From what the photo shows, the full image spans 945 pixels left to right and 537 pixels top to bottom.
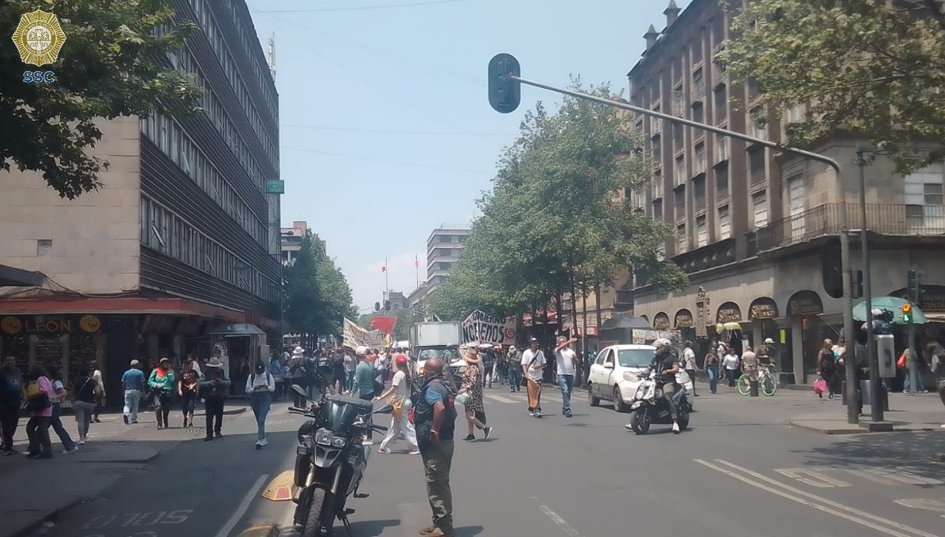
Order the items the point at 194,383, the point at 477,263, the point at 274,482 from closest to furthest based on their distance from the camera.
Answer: the point at 274,482
the point at 194,383
the point at 477,263

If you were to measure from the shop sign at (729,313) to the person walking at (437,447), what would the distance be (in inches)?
1295

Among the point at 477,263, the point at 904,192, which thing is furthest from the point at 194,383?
the point at 477,263

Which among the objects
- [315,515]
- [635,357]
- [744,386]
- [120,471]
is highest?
[635,357]

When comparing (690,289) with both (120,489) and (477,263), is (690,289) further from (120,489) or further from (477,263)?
(120,489)

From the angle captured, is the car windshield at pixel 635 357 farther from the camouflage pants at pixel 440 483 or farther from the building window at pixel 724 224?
the building window at pixel 724 224

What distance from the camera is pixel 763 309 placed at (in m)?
37.8

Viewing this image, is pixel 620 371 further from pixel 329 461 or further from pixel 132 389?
pixel 329 461

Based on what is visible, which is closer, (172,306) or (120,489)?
(120,489)

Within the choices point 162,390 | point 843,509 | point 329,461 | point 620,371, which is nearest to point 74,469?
point 162,390

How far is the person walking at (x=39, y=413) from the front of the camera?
15750mm

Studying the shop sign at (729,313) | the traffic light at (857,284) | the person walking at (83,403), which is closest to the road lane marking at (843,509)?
the traffic light at (857,284)

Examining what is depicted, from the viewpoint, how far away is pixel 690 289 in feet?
150

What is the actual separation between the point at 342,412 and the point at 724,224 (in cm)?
3526

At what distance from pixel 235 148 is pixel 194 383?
28474 millimetres
